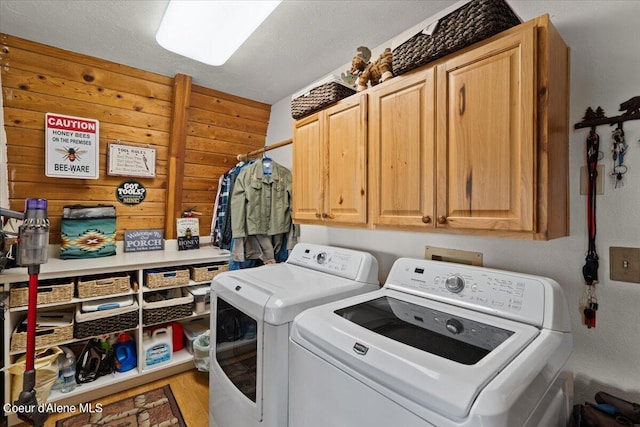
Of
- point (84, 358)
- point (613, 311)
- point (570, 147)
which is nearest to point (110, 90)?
point (84, 358)

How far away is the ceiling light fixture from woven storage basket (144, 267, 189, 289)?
5.16 feet

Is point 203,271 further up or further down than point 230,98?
further down

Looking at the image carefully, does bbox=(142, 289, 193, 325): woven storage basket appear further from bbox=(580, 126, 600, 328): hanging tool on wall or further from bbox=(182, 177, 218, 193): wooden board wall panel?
bbox=(580, 126, 600, 328): hanging tool on wall

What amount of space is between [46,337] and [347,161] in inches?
87.2

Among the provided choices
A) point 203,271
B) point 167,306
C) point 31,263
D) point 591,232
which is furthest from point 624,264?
point 167,306

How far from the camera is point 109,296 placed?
210 centimetres

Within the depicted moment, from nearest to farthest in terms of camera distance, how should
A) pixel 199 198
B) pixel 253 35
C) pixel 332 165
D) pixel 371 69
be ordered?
pixel 371 69, pixel 332 165, pixel 253 35, pixel 199 198

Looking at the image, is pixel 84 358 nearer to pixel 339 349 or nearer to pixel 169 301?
pixel 169 301

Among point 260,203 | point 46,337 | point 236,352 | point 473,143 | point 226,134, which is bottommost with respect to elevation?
point 46,337

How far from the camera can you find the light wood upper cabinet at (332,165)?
159 centimetres

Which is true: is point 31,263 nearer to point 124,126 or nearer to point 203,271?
point 203,271

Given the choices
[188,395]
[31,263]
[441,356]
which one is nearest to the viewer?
[441,356]

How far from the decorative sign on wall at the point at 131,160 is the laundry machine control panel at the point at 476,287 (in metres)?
2.26

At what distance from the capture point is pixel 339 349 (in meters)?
0.91
